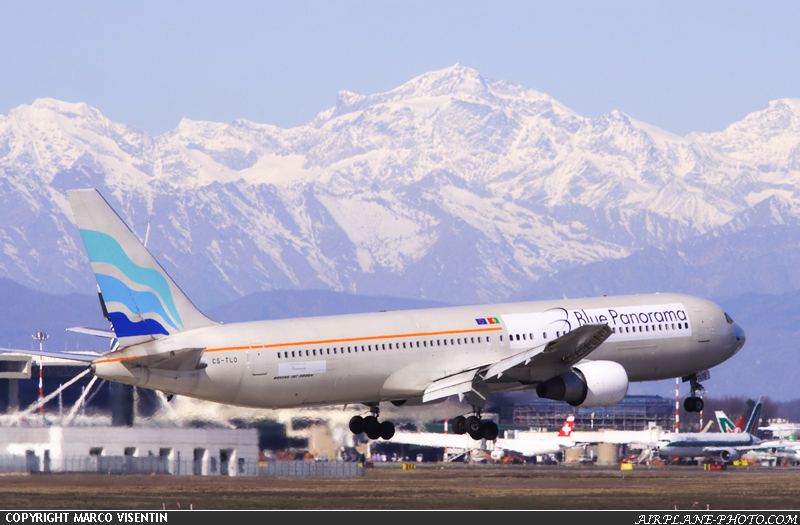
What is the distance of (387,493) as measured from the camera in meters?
65.0

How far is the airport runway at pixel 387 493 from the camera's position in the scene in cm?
5566

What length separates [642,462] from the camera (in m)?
126

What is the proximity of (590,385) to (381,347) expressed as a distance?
9019mm

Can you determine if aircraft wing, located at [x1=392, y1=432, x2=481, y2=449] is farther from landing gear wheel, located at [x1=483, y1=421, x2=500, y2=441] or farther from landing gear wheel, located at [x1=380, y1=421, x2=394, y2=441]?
landing gear wheel, located at [x1=483, y1=421, x2=500, y2=441]

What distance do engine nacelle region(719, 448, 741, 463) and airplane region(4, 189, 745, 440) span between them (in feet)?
195

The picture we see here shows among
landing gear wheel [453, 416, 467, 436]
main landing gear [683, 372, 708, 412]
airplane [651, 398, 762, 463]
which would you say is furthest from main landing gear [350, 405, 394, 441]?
airplane [651, 398, 762, 463]

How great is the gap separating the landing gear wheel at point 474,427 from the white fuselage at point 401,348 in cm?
180

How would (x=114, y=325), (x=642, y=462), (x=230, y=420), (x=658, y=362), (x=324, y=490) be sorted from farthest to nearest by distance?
(x=642, y=462)
(x=230, y=420)
(x=324, y=490)
(x=658, y=362)
(x=114, y=325)

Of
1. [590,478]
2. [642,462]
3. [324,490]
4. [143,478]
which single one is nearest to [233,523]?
[324,490]

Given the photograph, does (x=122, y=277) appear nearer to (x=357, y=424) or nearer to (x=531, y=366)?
(x=357, y=424)

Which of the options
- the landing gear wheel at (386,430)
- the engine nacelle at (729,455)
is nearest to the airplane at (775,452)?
the engine nacelle at (729,455)

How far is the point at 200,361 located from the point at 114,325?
348 centimetres

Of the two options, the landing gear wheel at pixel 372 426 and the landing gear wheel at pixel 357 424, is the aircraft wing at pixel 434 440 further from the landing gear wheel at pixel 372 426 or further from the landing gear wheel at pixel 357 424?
the landing gear wheel at pixel 357 424

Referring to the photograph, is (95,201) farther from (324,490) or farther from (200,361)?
Result: (324,490)
